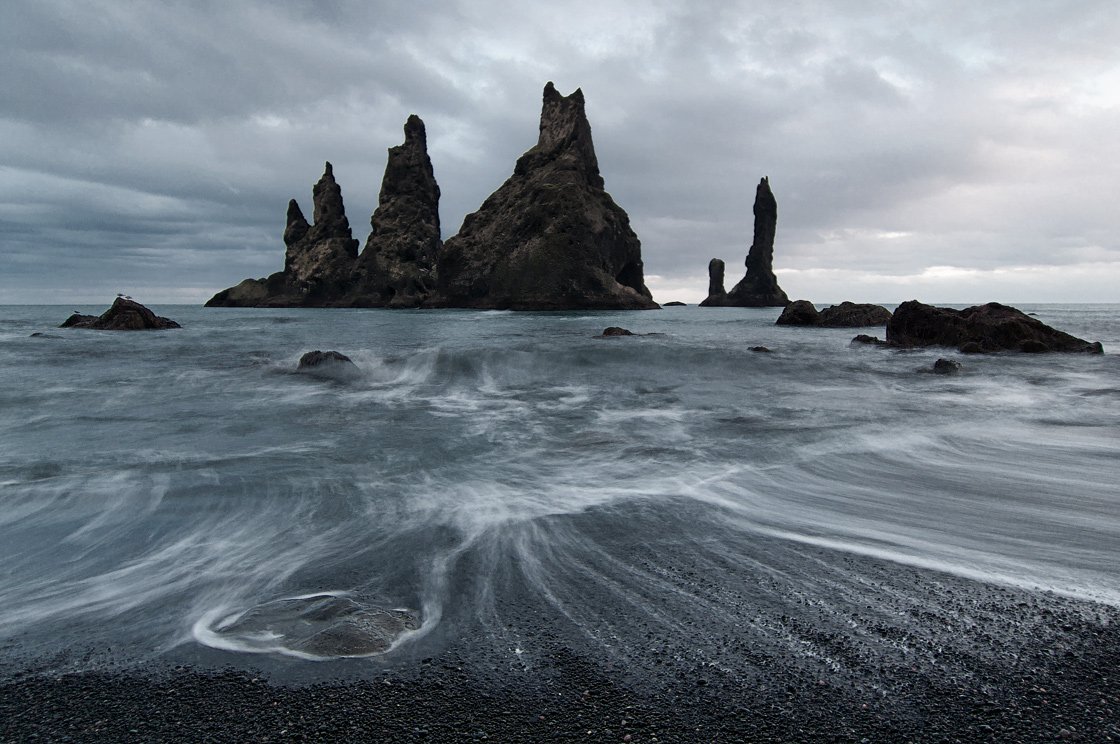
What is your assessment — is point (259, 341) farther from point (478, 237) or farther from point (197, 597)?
point (478, 237)

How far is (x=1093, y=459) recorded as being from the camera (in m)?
6.40

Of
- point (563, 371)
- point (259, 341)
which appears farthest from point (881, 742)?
point (259, 341)

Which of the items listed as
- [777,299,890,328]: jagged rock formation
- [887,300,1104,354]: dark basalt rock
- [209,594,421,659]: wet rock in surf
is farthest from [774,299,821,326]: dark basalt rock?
[209,594,421,659]: wet rock in surf

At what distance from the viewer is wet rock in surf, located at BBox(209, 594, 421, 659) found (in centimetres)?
277

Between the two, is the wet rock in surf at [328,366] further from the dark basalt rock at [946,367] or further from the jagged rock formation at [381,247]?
the jagged rock formation at [381,247]

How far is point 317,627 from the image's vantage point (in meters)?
2.99

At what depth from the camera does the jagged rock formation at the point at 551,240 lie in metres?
71.6

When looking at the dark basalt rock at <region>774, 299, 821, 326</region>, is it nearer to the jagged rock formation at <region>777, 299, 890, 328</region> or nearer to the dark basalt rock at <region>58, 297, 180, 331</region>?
the jagged rock formation at <region>777, 299, 890, 328</region>

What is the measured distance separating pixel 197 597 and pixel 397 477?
108 inches

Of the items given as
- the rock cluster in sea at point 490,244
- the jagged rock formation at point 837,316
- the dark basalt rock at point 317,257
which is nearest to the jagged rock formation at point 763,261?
the rock cluster in sea at point 490,244

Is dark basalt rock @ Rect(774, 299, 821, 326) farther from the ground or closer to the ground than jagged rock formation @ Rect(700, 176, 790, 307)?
closer to the ground

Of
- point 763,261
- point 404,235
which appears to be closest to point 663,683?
point 404,235

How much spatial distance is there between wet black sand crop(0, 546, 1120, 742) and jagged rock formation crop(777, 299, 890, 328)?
3878 cm

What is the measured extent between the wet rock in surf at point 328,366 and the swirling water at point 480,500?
262 cm
